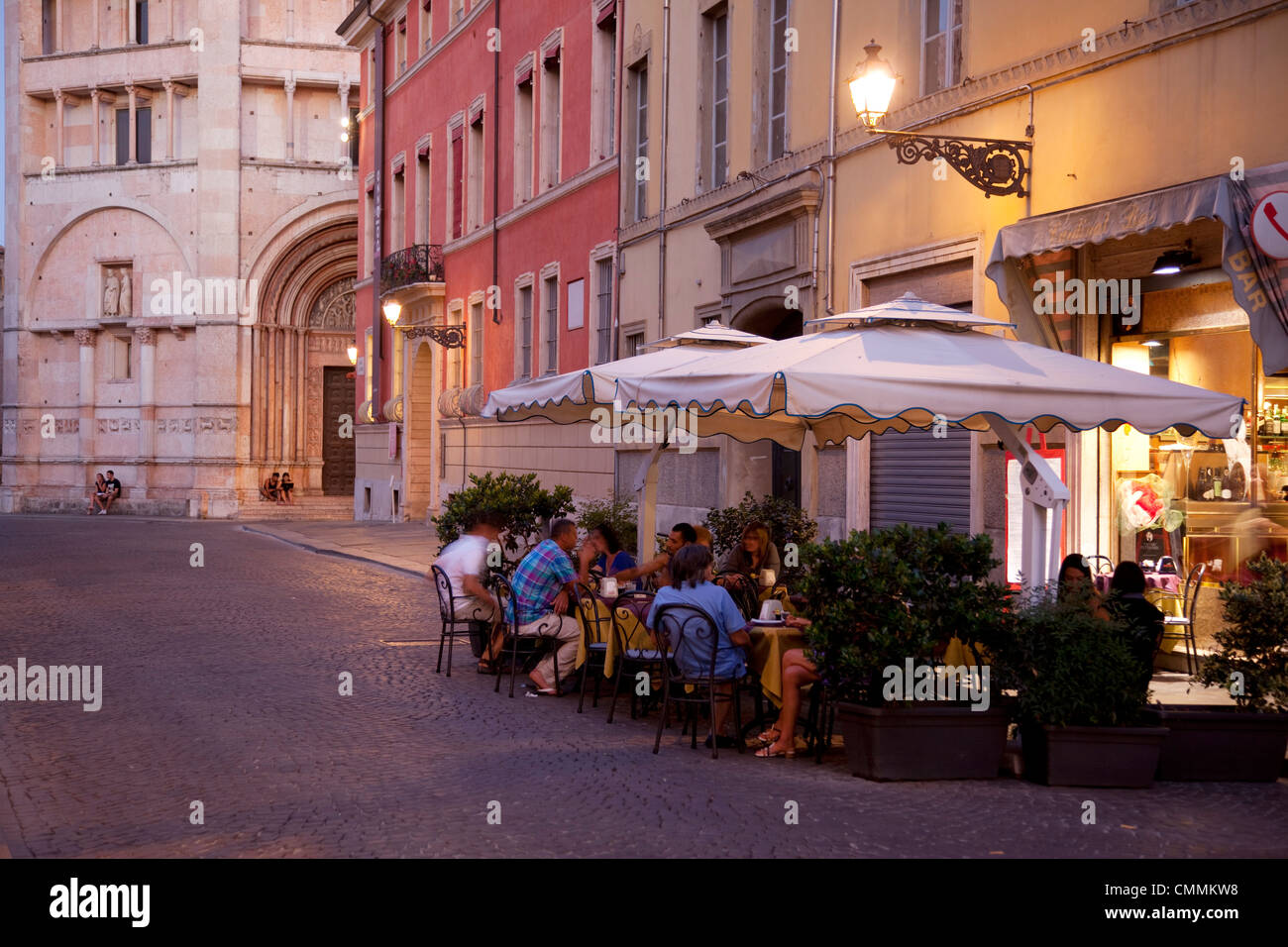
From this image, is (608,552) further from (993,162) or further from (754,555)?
(993,162)

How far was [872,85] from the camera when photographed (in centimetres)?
1188

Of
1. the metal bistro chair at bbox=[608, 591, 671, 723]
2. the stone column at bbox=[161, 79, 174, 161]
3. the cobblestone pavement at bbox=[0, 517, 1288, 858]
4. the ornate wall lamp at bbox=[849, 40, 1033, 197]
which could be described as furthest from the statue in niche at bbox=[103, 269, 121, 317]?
the metal bistro chair at bbox=[608, 591, 671, 723]

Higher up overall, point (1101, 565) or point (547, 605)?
point (1101, 565)

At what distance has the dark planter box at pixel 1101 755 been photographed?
7863 mm

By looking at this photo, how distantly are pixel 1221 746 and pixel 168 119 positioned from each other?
157ft

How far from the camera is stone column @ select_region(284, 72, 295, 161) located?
163 feet

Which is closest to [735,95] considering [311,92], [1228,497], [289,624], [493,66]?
[289,624]

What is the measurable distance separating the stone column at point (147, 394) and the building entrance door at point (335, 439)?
18.2 feet

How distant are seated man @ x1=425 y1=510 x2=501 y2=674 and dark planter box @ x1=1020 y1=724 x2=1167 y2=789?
17.4 ft

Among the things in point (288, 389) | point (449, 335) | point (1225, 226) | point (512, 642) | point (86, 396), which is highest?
point (449, 335)

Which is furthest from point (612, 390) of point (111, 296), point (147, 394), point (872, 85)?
point (111, 296)

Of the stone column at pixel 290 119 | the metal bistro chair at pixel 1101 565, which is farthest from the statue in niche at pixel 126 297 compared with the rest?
the metal bistro chair at pixel 1101 565

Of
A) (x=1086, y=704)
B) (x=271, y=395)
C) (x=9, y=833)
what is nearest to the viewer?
(x=9, y=833)
